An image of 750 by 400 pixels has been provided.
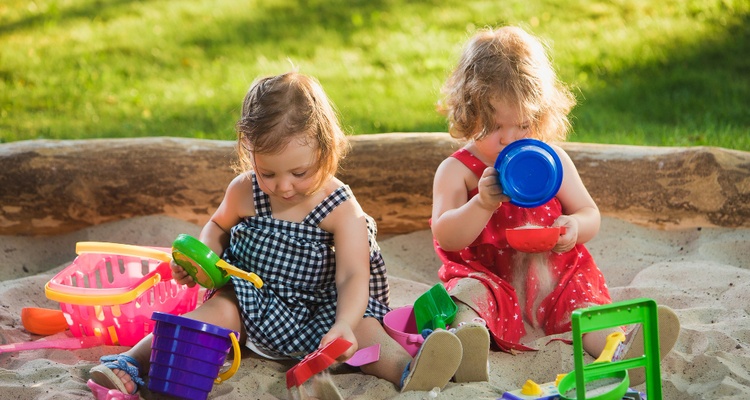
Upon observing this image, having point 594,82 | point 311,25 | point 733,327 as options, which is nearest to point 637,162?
point 733,327

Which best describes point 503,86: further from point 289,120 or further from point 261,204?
point 261,204

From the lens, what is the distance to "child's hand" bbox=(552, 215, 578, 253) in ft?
8.75

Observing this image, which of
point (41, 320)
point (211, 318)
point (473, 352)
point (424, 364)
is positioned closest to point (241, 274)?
point (211, 318)

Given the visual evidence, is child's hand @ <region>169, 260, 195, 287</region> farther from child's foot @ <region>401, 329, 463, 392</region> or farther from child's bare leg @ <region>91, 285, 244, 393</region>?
child's foot @ <region>401, 329, 463, 392</region>

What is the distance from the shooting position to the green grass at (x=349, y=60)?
17.3 feet

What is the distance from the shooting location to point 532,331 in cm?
286

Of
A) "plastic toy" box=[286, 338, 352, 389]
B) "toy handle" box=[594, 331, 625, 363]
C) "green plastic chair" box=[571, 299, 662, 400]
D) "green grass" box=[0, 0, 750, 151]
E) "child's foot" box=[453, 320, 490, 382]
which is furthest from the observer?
"green grass" box=[0, 0, 750, 151]

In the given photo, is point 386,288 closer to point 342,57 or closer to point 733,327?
point 733,327

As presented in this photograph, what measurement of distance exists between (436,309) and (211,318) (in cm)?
66

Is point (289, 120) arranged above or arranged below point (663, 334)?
above

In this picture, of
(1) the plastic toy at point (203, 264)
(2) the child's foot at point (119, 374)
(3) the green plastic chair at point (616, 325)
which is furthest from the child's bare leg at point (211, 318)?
(3) the green plastic chair at point (616, 325)

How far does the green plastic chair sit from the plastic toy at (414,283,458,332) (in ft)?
2.04

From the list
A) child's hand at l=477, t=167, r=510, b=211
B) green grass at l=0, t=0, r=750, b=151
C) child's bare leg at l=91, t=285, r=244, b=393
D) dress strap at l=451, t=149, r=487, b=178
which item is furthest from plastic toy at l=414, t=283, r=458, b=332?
green grass at l=0, t=0, r=750, b=151

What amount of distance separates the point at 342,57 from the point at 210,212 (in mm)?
2936
